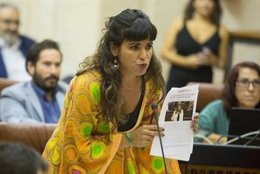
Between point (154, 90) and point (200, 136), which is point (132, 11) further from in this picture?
point (200, 136)

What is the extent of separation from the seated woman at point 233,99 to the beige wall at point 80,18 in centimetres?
282

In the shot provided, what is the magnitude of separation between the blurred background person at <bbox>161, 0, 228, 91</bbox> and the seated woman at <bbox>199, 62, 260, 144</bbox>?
1449 mm

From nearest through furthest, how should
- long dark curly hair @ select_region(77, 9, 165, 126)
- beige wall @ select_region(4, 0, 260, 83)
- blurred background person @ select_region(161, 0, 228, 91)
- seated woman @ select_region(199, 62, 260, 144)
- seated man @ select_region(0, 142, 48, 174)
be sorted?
seated man @ select_region(0, 142, 48, 174) < long dark curly hair @ select_region(77, 9, 165, 126) < seated woman @ select_region(199, 62, 260, 144) < blurred background person @ select_region(161, 0, 228, 91) < beige wall @ select_region(4, 0, 260, 83)

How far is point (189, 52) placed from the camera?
644 centimetres

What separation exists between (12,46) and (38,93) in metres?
1.67

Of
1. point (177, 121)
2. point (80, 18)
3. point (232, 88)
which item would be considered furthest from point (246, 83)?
point (80, 18)

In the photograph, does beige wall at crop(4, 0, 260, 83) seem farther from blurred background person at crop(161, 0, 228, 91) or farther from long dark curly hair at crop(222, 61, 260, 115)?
long dark curly hair at crop(222, 61, 260, 115)

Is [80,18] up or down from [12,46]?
up

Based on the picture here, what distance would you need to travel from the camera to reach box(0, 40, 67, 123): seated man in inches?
192

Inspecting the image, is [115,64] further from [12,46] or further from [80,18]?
[80,18]

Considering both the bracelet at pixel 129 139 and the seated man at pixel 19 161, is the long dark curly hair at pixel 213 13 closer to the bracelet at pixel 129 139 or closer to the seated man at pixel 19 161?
the bracelet at pixel 129 139

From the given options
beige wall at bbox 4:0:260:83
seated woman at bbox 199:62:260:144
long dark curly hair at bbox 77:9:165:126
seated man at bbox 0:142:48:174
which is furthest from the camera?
beige wall at bbox 4:0:260:83

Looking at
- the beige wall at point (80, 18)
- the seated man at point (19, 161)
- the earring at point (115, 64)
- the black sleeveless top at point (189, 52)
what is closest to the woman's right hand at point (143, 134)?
the earring at point (115, 64)

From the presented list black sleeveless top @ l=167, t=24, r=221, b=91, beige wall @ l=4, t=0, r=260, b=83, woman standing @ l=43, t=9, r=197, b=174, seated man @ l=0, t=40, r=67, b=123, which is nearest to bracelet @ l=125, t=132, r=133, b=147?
woman standing @ l=43, t=9, r=197, b=174
